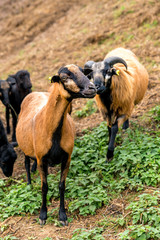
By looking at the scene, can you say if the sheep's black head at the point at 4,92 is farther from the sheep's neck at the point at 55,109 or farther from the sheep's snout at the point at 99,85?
the sheep's neck at the point at 55,109

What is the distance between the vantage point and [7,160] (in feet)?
21.5

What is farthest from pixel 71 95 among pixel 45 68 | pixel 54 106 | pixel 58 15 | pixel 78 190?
pixel 58 15

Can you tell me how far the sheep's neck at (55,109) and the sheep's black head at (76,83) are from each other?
237 millimetres

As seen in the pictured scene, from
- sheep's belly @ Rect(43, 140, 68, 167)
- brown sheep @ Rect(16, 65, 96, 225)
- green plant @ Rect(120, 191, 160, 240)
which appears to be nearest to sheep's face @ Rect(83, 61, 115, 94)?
brown sheep @ Rect(16, 65, 96, 225)

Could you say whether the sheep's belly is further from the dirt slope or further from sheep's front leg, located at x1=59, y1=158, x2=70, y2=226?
the dirt slope

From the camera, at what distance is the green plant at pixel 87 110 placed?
28.1 feet

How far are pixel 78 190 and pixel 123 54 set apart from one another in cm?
381

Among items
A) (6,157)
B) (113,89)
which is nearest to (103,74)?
(113,89)

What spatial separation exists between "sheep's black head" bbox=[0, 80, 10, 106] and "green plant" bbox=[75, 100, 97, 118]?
1.99 metres

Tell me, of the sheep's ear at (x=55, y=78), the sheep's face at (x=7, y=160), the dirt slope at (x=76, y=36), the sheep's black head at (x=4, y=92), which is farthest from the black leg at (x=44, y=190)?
the sheep's black head at (x=4, y=92)

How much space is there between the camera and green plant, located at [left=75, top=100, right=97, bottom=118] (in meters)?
8.55

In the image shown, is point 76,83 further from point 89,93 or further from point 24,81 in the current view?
point 24,81

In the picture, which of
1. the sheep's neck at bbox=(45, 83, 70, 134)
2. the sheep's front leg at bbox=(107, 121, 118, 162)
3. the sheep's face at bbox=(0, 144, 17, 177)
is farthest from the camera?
the sheep's face at bbox=(0, 144, 17, 177)

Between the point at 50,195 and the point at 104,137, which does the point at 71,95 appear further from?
the point at 104,137
